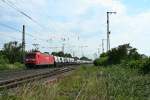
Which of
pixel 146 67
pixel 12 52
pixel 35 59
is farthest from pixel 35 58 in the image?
pixel 146 67

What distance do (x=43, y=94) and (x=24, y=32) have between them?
78212 millimetres

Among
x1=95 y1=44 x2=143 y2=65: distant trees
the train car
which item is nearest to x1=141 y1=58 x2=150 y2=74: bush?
x1=95 y1=44 x2=143 y2=65: distant trees

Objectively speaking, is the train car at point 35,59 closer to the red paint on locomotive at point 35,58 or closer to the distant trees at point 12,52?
the red paint on locomotive at point 35,58

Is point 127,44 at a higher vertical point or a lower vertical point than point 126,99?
higher

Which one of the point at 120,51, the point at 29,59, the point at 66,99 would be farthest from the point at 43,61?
the point at 66,99

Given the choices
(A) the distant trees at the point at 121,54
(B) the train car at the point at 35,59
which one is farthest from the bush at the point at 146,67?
(B) the train car at the point at 35,59

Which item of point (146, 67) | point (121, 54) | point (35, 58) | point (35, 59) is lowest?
point (146, 67)

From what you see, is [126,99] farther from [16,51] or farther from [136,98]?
[16,51]

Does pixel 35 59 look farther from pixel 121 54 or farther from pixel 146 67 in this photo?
pixel 146 67

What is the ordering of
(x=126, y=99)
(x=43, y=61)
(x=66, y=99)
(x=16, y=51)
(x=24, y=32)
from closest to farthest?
(x=126, y=99), (x=66, y=99), (x=43, y=61), (x=24, y=32), (x=16, y=51)

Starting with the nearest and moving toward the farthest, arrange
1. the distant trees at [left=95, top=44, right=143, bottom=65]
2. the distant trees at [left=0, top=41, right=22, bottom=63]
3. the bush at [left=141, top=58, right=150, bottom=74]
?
the bush at [left=141, top=58, right=150, bottom=74] < the distant trees at [left=95, top=44, right=143, bottom=65] < the distant trees at [left=0, top=41, right=22, bottom=63]

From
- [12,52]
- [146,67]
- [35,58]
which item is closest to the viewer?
[146,67]

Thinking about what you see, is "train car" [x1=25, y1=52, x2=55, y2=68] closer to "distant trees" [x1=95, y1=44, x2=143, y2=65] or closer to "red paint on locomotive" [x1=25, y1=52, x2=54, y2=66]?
"red paint on locomotive" [x1=25, y1=52, x2=54, y2=66]

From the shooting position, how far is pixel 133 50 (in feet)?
214
